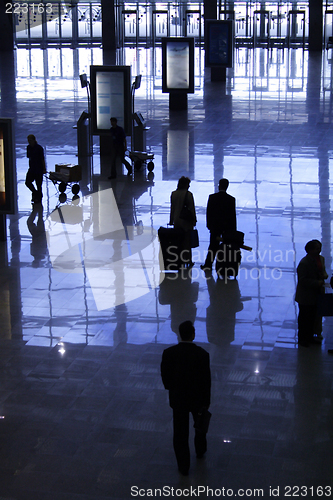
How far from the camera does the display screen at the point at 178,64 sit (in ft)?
77.6

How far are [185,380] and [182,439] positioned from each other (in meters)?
0.50

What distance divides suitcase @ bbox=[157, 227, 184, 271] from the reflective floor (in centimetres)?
20

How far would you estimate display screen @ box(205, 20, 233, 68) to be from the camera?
2820 centimetres

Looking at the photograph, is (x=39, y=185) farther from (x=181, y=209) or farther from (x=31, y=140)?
(x=181, y=209)

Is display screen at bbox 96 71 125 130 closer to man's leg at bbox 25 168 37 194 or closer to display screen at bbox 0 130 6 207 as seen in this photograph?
man's leg at bbox 25 168 37 194

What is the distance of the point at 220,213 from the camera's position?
998cm

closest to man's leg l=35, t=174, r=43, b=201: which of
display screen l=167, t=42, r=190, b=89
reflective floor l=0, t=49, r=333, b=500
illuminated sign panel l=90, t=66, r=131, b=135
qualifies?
reflective floor l=0, t=49, r=333, b=500

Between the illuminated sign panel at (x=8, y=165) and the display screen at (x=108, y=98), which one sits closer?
the illuminated sign panel at (x=8, y=165)

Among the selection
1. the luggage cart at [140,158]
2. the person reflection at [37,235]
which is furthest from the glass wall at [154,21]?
the person reflection at [37,235]

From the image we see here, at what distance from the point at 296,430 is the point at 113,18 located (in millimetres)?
35297

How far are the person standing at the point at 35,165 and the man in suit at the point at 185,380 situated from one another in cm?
830

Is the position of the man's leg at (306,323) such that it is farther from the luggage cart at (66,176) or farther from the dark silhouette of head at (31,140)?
the luggage cart at (66,176)

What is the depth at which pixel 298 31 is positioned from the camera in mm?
41188

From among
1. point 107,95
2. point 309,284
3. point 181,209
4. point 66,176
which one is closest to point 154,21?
point 107,95
